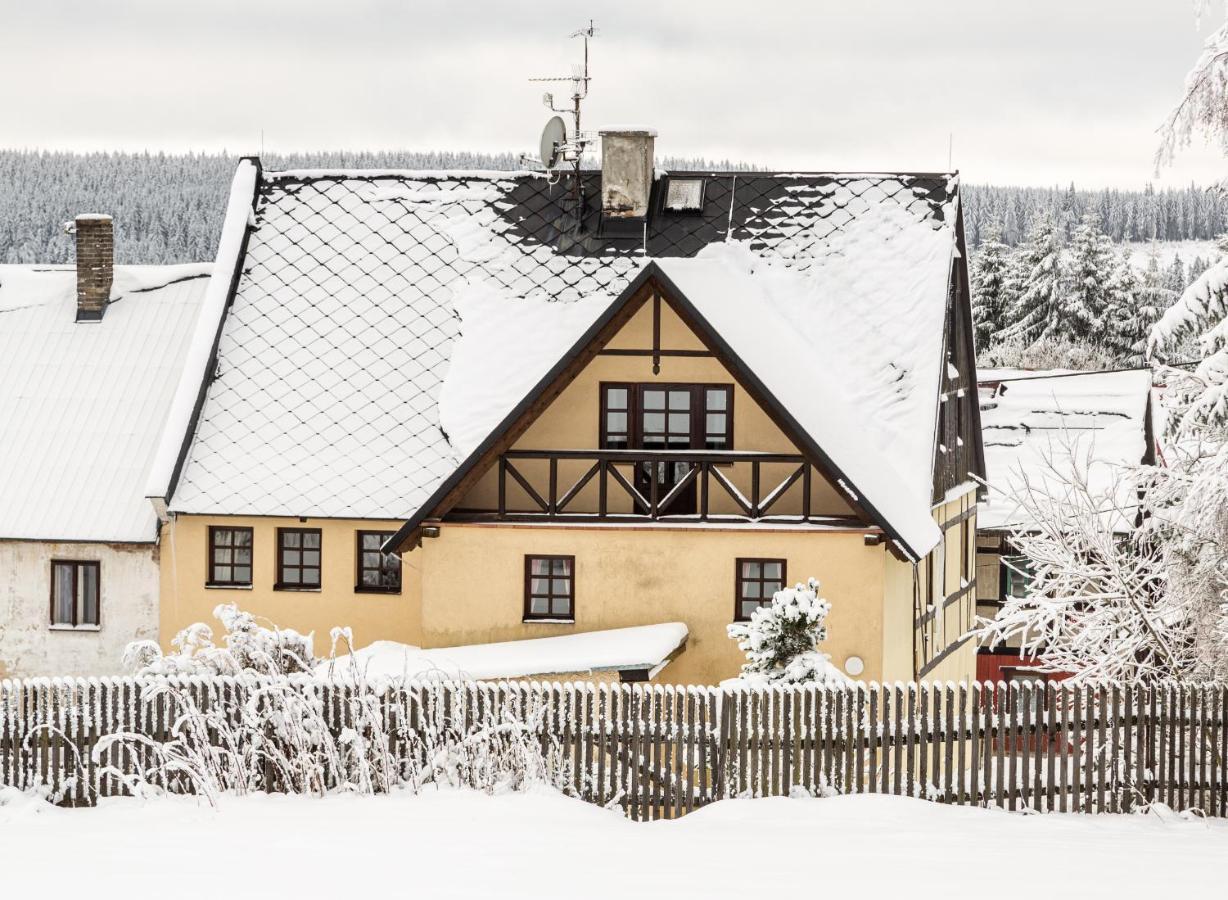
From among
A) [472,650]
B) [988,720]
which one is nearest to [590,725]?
[988,720]

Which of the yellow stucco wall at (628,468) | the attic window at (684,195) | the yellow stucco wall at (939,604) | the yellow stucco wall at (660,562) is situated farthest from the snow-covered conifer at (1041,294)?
the yellow stucco wall at (628,468)

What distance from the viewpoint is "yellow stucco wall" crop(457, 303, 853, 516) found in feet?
71.7

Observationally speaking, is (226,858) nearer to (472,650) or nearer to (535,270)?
(472,650)

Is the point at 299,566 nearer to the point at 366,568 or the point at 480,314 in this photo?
the point at 366,568

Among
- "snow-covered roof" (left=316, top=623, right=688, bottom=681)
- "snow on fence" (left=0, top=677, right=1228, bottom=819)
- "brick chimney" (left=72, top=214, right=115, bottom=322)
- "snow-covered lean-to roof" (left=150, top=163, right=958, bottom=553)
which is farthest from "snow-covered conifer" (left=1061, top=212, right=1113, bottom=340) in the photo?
"snow on fence" (left=0, top=677, right=1228, bottom=819)

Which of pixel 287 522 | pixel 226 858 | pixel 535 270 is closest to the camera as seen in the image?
pixel 226 858

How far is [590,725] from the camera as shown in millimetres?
15875

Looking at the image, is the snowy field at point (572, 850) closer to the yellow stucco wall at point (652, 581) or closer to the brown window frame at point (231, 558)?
the yellow stucco wall at point (652, 581)

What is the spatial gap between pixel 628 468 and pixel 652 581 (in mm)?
1664

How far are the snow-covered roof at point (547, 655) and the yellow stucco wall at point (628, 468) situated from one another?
1.91 meters

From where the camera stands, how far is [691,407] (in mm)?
22016

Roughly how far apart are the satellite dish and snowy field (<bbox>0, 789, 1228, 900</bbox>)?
1456cm

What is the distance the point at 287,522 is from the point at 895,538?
924cm

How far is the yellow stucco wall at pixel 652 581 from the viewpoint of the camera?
21406 millimetres
